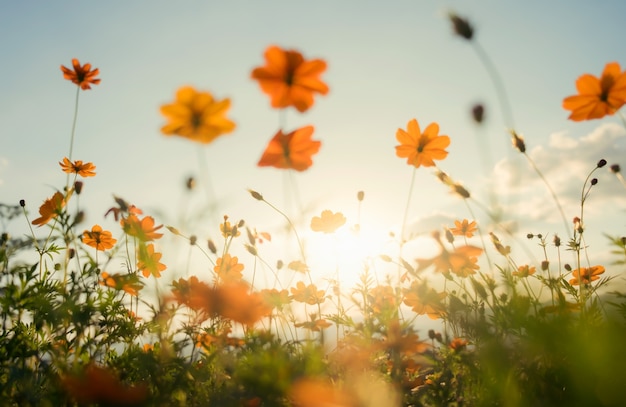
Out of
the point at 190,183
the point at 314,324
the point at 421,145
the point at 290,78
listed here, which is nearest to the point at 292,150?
the point at 290,78

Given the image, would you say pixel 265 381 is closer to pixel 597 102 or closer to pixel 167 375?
pixel 167 375

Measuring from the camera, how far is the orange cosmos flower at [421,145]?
2.74 metres

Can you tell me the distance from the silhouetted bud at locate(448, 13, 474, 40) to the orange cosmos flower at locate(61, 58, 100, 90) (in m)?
3.14

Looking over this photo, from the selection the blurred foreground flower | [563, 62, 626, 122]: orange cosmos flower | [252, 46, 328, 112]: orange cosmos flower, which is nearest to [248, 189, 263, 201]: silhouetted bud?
[252, 46, 328, 112]: orange cosmos flower

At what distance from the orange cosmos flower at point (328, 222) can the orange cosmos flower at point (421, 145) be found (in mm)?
1398

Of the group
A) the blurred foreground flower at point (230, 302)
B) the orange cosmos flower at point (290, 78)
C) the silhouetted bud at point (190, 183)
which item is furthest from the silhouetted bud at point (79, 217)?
the orange cosmos flower at point (290, 78)

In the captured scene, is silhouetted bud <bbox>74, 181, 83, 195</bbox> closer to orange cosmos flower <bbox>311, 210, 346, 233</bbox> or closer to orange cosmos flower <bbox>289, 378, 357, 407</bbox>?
orange cosmos flower <bbox>311, 210, 346, 233</bbox>

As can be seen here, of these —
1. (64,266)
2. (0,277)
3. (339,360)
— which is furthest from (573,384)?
(0,277)

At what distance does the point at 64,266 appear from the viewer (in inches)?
92.4

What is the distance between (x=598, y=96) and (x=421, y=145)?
1.05m

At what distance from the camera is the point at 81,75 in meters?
3.51

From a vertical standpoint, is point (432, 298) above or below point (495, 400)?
above

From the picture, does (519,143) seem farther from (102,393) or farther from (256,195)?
(102,393)

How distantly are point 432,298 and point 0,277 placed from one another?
2754 mm
